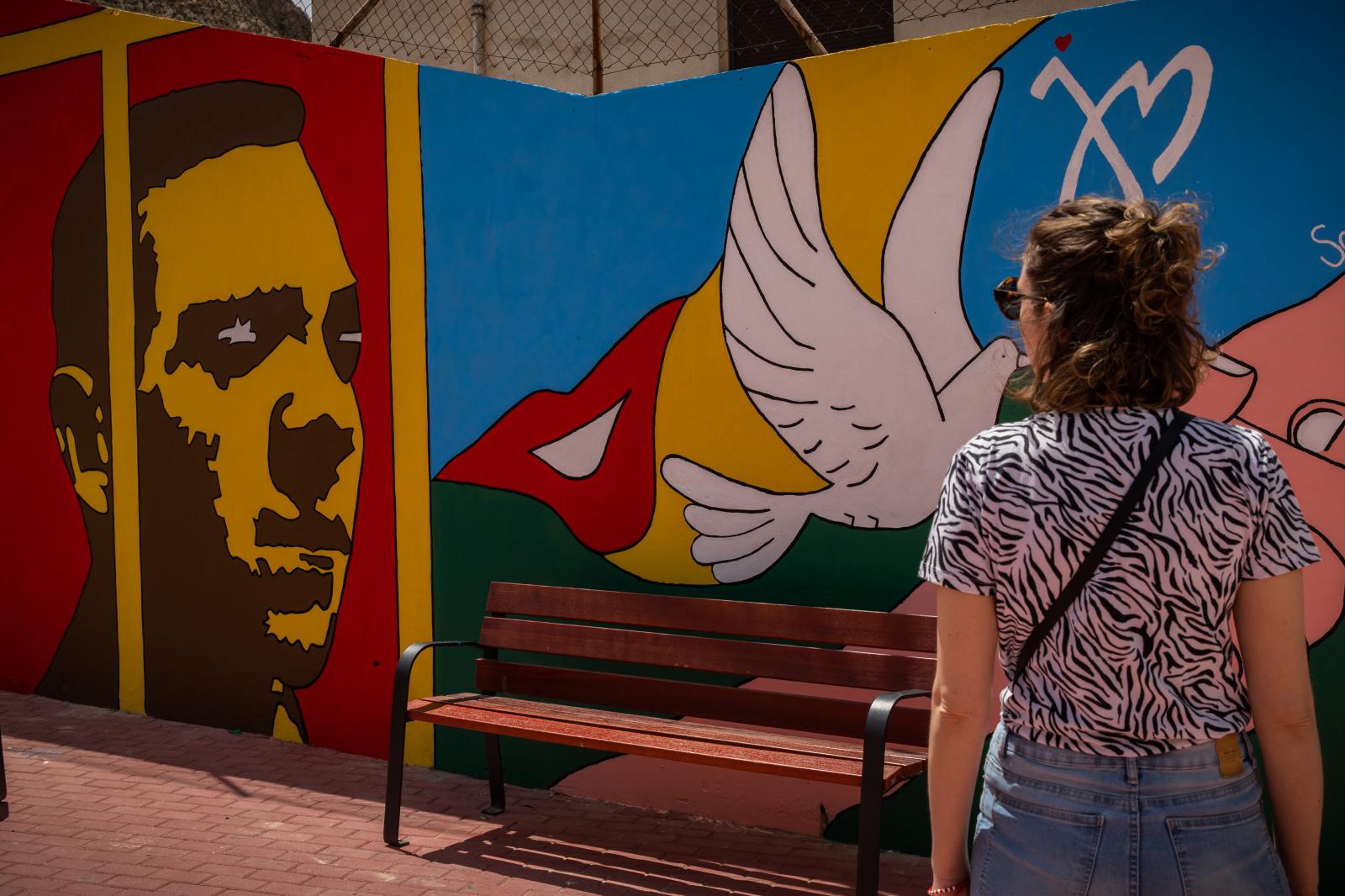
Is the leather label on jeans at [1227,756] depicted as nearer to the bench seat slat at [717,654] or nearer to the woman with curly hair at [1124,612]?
the woman with curly hair at [1124,612]

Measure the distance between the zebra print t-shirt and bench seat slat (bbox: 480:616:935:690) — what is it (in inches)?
88.6

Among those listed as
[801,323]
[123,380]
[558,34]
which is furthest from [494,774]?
[558,34]

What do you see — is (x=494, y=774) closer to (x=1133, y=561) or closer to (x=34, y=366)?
(x=1133, y=561)

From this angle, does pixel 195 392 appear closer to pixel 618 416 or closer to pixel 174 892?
pixel 618 416

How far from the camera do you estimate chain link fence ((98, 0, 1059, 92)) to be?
8789 mm

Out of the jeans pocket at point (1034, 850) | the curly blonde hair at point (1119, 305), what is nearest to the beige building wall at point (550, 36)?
the curly blonde hair at point (1119, 305)

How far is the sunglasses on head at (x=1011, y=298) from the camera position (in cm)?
191

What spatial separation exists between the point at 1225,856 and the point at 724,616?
2869mm

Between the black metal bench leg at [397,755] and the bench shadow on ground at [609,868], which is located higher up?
the black metal bench leg at [397,755]

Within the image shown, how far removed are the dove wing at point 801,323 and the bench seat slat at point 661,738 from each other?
1.03 m

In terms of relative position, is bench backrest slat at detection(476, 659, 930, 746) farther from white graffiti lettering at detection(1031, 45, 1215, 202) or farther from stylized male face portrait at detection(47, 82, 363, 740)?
white graffiti lettering at detection(1031, 45, 1215, 202)

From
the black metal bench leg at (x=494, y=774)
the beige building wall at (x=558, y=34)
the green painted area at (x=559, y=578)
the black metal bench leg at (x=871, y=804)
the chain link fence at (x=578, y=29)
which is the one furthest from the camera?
the beige building wall at (x=558, y=34)

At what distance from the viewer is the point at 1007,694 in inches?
73.5

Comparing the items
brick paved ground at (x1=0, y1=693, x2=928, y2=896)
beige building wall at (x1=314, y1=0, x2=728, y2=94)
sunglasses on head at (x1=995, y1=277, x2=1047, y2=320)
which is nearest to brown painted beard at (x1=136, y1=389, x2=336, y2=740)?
brick paved ground at (x1=0, y1=693, x2=928, y2=896)
